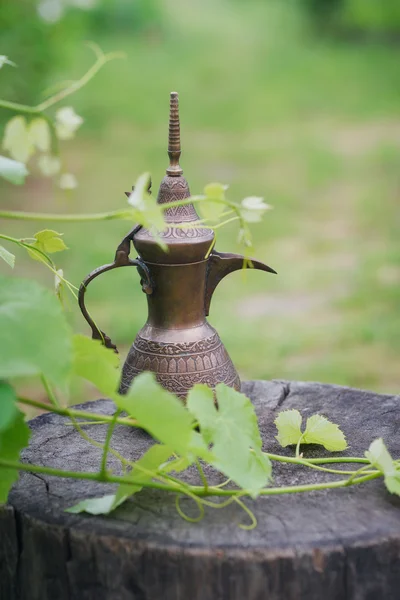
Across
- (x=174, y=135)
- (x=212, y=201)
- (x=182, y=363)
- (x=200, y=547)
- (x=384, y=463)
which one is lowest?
(x=200, y=547)

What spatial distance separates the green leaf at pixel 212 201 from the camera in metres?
1.10

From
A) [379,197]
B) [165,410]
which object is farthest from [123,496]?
[379,197]

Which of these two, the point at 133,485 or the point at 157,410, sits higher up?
the point at 157,410

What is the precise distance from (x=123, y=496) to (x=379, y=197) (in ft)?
17.2

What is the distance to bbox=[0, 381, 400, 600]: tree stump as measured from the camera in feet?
3.68

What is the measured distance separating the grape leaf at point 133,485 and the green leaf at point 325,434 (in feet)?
1.05

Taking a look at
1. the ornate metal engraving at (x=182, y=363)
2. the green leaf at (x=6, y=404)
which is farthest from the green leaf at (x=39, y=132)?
the ornate metal engraving at (x=182, y=363)

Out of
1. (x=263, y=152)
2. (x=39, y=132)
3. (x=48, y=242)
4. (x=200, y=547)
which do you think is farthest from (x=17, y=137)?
(x=263, y=152)

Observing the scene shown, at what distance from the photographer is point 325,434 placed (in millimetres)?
1392

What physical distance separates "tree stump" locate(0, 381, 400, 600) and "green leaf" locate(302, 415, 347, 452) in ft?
0.24

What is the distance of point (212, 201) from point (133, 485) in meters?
0.39

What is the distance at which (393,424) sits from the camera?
5.07 feet

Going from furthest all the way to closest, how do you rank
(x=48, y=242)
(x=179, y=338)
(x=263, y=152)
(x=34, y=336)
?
(x=263, y=152) < (x=179, y=338) < (x=48, y=242) < (x=34, y=336)

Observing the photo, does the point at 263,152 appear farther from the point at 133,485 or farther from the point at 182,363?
the point at 133,485
